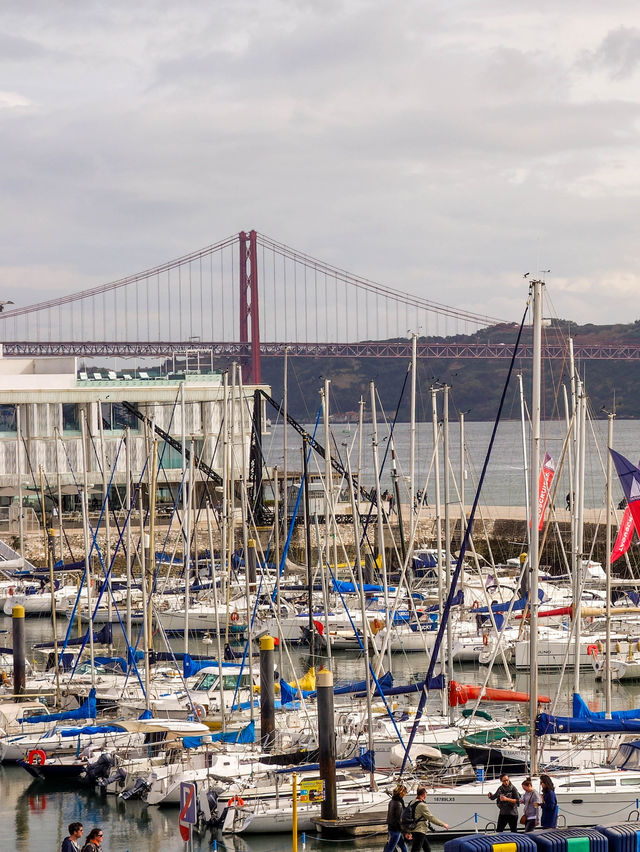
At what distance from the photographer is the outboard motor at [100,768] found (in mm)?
20875

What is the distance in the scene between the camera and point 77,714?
75.7ft

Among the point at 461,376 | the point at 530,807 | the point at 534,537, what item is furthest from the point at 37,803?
the point at 461,376

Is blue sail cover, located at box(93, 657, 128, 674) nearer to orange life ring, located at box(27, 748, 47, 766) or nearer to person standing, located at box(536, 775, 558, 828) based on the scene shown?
orange life ring, located at box(27, 748, 47, 766)

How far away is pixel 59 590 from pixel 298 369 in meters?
83.4

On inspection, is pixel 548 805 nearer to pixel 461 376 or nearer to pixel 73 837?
pixel 73 837

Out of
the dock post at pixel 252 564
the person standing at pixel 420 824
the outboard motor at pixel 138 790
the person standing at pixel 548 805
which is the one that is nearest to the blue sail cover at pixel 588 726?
the person standing at pixel 548 805

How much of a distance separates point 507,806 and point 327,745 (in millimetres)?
2698

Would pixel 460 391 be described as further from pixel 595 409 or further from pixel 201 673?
pixel 201 673

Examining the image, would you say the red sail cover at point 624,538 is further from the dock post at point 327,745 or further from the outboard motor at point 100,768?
the outboard motor at point 100,768

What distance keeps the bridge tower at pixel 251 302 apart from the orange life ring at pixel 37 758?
79695mm

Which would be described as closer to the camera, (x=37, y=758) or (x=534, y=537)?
(x=534, y=537)

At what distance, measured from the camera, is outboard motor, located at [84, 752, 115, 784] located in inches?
822

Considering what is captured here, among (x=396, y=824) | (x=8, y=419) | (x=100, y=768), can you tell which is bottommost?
(x=100, y=768)

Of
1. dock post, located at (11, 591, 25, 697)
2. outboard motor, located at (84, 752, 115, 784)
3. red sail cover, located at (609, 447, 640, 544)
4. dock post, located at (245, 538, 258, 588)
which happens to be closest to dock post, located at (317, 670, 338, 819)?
outboard motor, located at (84, 752, 115, 784)
